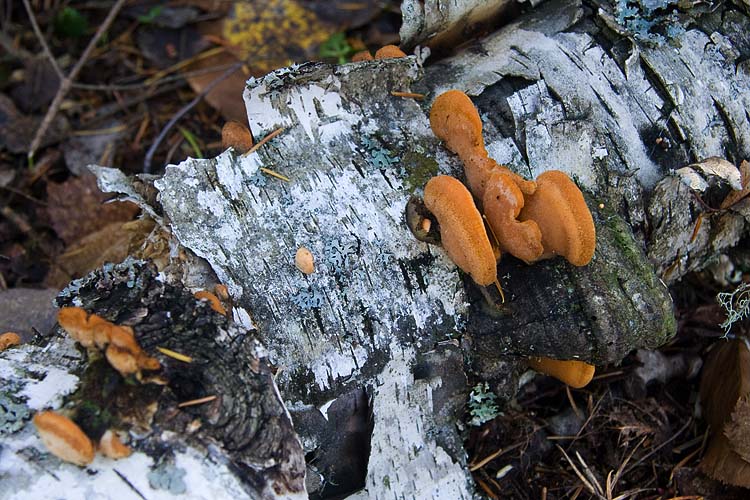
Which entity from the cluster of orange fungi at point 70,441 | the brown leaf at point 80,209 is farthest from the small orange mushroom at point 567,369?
the brown leaf at point 80,209

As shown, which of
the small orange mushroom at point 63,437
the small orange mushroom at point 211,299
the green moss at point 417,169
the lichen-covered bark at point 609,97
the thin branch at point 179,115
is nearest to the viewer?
the small orange mushroom at point 63,437

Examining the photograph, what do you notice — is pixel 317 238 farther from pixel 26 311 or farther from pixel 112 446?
pixel 26 311

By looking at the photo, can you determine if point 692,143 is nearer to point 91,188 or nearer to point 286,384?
point 286,384

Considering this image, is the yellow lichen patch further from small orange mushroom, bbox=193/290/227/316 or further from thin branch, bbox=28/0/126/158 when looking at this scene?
small orange mushroom, bbox=193/290/227/316

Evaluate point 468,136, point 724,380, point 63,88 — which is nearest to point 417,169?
point 468,136

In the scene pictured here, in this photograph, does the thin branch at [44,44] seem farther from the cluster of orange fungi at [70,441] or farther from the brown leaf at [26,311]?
the cluster of orange fungi at [70,441]
